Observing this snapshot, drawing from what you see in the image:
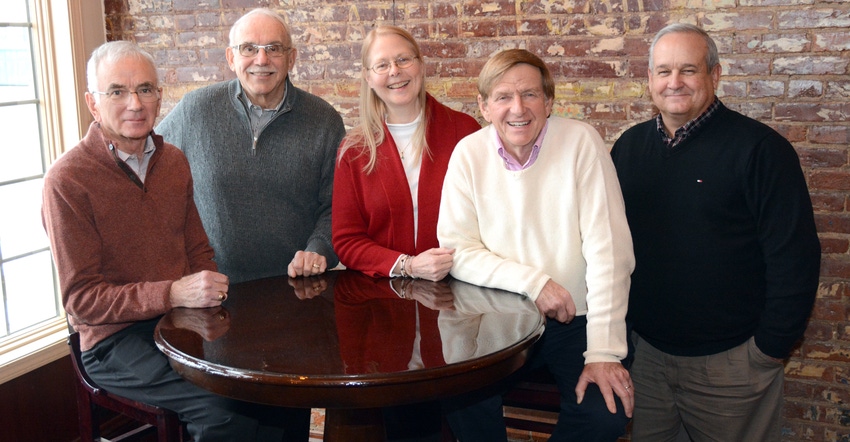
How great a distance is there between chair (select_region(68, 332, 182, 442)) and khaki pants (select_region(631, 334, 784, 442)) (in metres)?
1.53

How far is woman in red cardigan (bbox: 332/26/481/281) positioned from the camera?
8.57 ft

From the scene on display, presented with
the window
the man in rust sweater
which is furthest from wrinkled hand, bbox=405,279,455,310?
the window

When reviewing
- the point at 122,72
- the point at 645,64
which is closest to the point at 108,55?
the point at 122,72

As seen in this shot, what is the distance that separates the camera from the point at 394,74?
2.58m

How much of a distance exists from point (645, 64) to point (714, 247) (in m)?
0.97

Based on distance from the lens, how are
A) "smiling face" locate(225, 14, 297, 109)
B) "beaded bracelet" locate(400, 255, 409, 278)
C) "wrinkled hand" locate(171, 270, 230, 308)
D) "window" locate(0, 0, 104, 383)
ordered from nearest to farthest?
"wrinkled hand" locate(171, 270, 230, 308) → "beaded bracelet" locate(400, 255, 409, 278) → "smiling face" locate(225, 14, 297, 109) → "window" locate(0, 0, 104, 383)

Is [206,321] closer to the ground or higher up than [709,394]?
higher up

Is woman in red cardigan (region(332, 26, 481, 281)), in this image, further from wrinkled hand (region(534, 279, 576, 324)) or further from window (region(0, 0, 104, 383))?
window (region(0, 0, 104, 383))

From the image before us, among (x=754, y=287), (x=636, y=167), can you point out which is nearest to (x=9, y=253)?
(x=636, y=167)

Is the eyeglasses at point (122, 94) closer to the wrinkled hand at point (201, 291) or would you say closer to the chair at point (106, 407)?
the wrinkled hand at point (201, 291)

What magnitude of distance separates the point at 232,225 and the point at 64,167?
0.70 metres

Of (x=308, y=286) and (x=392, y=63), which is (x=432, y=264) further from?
(x=392, y=63)

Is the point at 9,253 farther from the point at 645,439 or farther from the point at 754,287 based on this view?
the point at 754,287

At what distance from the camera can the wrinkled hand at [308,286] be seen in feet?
7.68
